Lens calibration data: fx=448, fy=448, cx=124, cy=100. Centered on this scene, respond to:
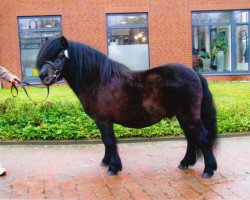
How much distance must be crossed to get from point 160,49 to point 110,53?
231 centimetres

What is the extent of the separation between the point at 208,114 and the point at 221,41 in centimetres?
1592

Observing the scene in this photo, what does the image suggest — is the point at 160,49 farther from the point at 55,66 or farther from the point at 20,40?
the point at 55,66

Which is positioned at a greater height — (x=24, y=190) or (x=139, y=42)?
(x=139, y=42)

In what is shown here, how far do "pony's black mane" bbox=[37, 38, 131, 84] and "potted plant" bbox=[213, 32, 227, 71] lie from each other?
52.3 feet

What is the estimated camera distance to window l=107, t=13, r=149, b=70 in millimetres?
20406

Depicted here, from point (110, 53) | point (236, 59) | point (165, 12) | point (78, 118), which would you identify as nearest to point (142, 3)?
point (165, 12)

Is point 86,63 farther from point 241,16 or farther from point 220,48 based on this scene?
point 241,16

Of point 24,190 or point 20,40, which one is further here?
point 20,40

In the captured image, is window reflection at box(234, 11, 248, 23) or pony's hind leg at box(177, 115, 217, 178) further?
window reflection at box(234, 11, 248, 23)

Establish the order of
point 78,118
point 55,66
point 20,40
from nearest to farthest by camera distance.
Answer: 1. point 55,66
2. point 78,118
3. point 20,40

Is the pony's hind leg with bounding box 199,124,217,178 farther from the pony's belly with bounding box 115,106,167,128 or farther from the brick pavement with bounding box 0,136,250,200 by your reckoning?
the pony's belly with bounding box 115,106,167,128

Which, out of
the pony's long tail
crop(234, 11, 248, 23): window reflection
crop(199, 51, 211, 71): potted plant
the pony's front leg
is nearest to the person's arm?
the pony's front leg

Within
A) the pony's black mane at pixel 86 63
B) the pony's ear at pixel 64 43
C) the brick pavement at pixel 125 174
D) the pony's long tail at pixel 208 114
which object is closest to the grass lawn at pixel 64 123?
the brick pavement at pixel 125 174

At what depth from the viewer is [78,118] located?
9250 mm
